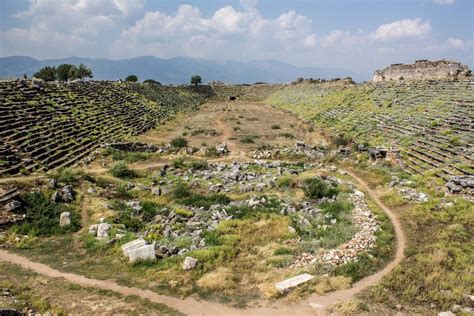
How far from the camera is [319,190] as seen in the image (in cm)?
2127

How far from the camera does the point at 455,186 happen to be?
768 inches

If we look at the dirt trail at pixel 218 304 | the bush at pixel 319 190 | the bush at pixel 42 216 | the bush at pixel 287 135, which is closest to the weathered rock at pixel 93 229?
the bush at pixel 42 216

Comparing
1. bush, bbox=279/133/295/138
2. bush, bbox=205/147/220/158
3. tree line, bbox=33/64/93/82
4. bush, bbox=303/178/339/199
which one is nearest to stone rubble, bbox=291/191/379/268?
bush, bbox=303/178/339/199

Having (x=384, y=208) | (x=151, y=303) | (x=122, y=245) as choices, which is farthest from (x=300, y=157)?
(x=151, y=303)

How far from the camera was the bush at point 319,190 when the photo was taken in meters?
21.1

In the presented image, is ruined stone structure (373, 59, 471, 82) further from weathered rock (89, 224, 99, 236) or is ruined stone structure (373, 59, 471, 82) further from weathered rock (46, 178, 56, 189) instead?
weathered rock (46, 178, 56, 189)

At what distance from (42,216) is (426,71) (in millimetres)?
57528

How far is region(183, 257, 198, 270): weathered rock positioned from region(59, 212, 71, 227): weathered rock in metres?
7.65

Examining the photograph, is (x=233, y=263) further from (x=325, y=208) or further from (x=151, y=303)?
(x=325, y=208)

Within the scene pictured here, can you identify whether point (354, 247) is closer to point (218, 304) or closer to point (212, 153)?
point (218, 304)

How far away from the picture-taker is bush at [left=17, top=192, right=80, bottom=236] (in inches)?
647

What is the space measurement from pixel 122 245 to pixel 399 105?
4057cm

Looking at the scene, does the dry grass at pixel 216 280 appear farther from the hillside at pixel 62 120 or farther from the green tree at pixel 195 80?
the green tree at pixel 195 80

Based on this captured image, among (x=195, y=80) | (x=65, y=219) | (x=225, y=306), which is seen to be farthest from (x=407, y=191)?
(x=195, y=80)
